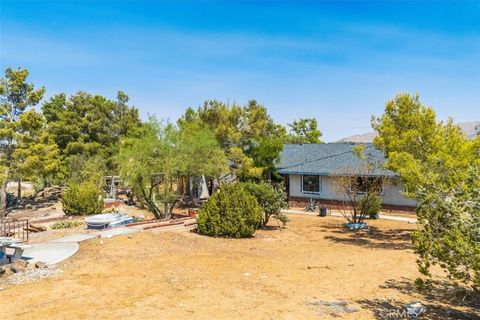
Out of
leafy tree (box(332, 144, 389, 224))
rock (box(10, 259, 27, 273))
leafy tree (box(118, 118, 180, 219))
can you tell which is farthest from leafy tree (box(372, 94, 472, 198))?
rock (box(10, 259, 27, 273))

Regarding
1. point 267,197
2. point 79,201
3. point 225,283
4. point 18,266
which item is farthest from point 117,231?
point 225,283

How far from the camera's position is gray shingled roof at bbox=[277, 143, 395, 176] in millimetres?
26652

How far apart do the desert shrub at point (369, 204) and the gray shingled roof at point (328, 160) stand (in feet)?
6.12

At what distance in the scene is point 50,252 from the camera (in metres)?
14.0

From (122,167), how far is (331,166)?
15957 millimetres

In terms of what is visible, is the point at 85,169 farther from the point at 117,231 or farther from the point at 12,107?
the point at 117,231

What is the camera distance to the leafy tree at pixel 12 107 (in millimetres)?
30031

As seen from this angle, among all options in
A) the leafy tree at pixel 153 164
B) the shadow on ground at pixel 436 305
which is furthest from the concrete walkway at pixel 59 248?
the shadow on ground at pixel 436 305

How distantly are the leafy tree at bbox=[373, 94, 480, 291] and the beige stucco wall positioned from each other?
6.94 metres

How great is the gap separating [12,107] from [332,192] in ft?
84.2

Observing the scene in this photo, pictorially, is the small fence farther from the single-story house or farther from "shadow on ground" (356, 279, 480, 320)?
the single-story house

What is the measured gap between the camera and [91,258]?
13602 mm

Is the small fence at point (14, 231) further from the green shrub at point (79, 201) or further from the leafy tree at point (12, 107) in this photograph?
the leafy tree at point (12, 107)

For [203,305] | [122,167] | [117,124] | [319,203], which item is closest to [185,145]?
[122,167]
